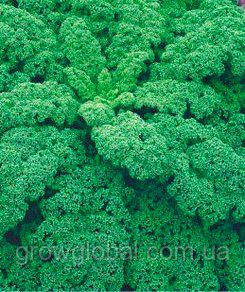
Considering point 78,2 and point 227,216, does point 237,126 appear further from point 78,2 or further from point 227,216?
point 78,2

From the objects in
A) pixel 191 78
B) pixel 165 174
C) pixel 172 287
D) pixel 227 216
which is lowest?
pixel 172 287

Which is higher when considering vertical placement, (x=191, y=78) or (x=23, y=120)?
(x=191, y=78)

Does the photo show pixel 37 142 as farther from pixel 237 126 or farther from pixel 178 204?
pixel 237 126

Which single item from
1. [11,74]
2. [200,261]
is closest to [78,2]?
[11,74]

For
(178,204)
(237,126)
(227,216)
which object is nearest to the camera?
(178,204)

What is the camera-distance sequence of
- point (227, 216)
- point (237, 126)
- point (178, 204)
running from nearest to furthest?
point (178, 204)
point (227, 216)
point (237, 126)

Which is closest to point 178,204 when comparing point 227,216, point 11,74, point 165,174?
point 165,174

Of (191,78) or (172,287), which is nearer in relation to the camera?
(172,287)
